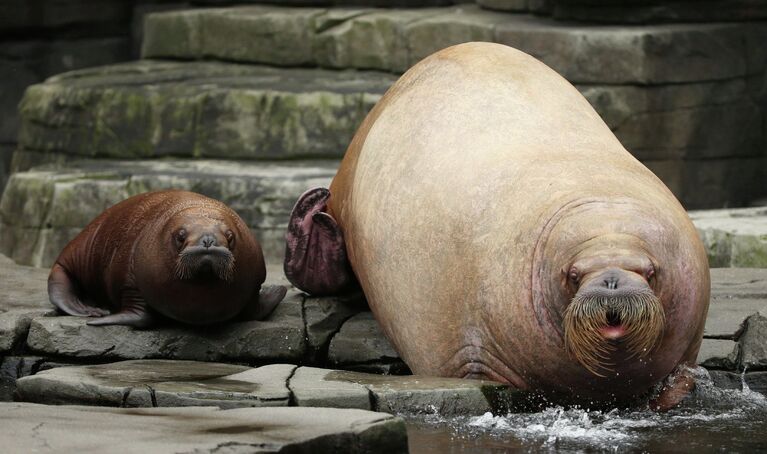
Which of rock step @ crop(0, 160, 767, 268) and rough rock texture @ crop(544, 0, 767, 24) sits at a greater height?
rough rock texture @ crop(544, 0, 767, 24)

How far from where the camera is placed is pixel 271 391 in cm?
529

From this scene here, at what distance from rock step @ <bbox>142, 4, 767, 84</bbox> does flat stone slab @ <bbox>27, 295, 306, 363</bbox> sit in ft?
14.6

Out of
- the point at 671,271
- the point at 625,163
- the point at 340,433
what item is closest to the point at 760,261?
the point at 625,163

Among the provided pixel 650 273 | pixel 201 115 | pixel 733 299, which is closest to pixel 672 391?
pixel 650 273

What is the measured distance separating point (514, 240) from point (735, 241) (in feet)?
10.2

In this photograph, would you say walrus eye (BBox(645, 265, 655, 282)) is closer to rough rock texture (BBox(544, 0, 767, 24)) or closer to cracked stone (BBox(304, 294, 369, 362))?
cracked stone (BBox(304, 294, 369, 362))

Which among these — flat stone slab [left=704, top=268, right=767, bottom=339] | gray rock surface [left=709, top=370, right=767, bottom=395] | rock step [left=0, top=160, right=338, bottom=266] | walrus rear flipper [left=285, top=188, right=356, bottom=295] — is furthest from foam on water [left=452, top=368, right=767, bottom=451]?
rock step [left=0, top=160, right=338, bottom=266]

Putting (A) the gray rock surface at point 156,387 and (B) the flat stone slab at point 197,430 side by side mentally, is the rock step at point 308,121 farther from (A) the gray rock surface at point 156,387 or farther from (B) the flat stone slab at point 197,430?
(B) the flat stone slab at point 197,430

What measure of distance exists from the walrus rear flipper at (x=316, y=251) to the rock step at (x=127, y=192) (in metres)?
2.24

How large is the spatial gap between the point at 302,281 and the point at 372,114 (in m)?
0.92

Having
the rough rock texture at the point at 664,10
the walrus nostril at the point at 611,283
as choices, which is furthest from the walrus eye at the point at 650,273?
the rough rock texture at the point at 664,10

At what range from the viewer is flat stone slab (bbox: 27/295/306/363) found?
646 centimetres

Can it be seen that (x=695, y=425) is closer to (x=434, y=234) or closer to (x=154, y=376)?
(x=434, y=234)

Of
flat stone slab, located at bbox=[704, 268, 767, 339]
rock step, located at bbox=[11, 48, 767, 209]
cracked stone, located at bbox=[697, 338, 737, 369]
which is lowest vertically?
cracked stone, located at bbox=[697, 338, 737, 369]
